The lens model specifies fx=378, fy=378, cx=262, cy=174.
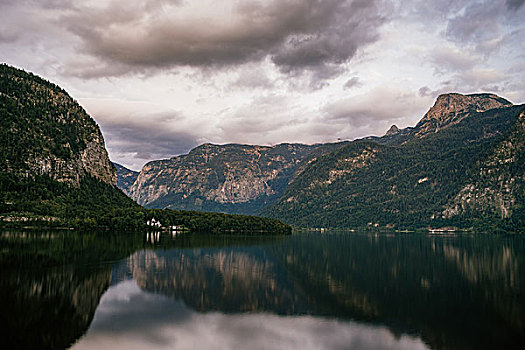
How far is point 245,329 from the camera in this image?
34.7 m

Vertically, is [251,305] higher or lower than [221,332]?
lower

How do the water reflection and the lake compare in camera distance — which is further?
the lake

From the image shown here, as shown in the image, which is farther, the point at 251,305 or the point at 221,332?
the point at 251,305

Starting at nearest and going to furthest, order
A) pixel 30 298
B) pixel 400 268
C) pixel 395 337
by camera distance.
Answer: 1. pixel 395 337
2. pixel 30 298
3. pixel 400 268

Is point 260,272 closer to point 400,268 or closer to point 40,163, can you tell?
point 400,268

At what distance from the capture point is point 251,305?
142ft

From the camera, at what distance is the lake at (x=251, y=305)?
31.7m

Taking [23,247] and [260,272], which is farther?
[23,247]

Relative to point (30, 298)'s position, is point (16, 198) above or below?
above

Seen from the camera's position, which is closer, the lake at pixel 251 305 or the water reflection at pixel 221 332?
the water reflection at pixel 221 332

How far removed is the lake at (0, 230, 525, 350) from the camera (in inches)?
1249

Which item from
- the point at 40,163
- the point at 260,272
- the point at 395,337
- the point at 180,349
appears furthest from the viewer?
the point at 40,163

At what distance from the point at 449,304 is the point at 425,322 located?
9489 mm

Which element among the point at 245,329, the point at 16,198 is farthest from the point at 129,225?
the point at 245,329
